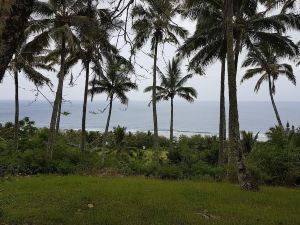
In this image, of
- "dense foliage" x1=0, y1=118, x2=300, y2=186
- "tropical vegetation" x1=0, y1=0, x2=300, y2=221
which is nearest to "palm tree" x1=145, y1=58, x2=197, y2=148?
"tropical vegetation" x1=0, y1=0, x2=300, y2=221

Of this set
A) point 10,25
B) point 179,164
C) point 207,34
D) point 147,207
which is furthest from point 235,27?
point 10,25

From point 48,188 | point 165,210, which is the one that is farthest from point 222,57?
point 165,210

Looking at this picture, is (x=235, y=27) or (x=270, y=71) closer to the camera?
Answer: (x=235, y=27)

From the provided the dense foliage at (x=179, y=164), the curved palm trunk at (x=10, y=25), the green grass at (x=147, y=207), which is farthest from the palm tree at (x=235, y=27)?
the curved palm trunk at (x=10, y=25)

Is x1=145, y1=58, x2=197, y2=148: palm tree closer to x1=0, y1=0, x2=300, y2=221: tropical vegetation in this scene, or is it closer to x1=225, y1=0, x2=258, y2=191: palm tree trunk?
x1=0, y1=0, x2=300, y2=221: tropical vegetation

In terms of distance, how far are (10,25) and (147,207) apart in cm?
616

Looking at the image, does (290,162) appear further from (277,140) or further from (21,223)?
(21,223)

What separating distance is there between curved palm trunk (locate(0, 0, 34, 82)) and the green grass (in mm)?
4301

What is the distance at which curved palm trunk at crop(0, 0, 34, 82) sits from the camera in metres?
4.19

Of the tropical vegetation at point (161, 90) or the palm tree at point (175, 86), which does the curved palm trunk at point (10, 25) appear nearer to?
the tropical vegetation at point (161, 90)

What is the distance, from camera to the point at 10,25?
167 inches

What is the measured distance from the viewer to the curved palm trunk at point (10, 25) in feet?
13.7

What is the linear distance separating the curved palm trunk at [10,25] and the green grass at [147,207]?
14.1 ft

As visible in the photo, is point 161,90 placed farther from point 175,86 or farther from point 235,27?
point 235,27
